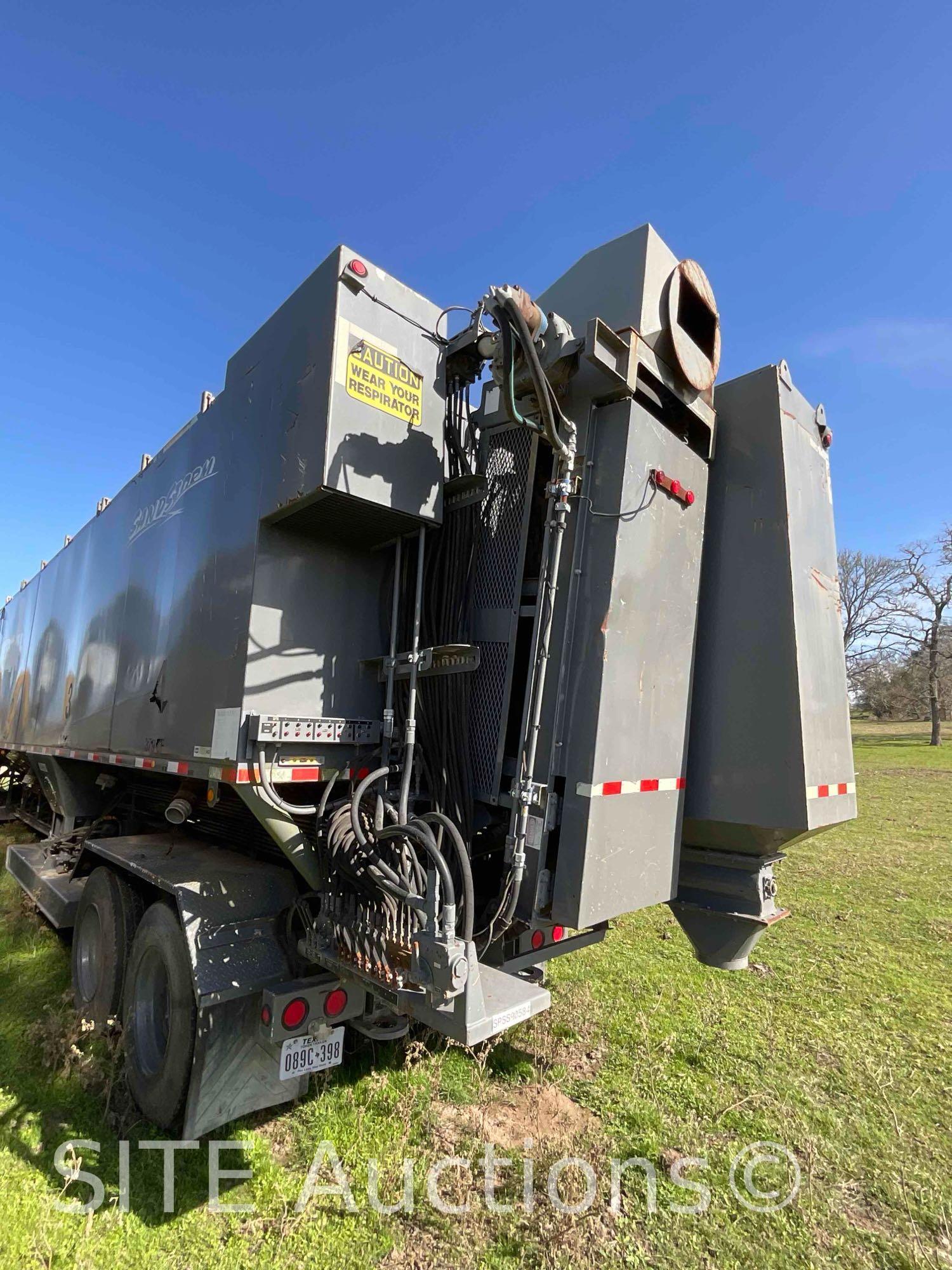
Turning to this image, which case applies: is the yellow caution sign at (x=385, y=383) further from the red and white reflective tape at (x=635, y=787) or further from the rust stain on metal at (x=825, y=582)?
the rust stain on metal at (x=825, y=582)

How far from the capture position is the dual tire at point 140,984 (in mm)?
3102

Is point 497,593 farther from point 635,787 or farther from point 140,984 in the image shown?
point 140,984

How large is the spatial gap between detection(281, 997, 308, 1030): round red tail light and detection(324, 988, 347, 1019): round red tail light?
0.10m

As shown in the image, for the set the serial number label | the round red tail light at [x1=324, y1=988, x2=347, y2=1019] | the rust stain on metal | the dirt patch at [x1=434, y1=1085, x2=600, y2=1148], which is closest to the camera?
the serial number label

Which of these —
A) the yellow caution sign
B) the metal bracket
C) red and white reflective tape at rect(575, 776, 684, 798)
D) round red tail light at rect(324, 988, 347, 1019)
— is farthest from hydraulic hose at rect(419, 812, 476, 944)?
the yellow caution sign

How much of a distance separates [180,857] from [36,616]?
5.58 meters

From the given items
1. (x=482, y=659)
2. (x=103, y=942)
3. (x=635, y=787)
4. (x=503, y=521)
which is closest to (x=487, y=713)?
(x=482, y=659)

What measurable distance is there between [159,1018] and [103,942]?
956 millimetres

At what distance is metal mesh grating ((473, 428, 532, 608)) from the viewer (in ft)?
9.85

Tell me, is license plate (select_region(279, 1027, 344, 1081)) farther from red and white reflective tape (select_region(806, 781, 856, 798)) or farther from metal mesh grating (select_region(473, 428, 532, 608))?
red and white reflective tape (select_region(806, 781, 856, 798))

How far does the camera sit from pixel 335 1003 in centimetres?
302

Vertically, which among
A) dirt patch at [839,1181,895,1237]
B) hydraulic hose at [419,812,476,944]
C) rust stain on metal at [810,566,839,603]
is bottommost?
dirt patch at [839,1181,895,1237]

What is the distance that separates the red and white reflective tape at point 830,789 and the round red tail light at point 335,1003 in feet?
7.20

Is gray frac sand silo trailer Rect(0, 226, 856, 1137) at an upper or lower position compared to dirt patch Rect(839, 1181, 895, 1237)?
upper
